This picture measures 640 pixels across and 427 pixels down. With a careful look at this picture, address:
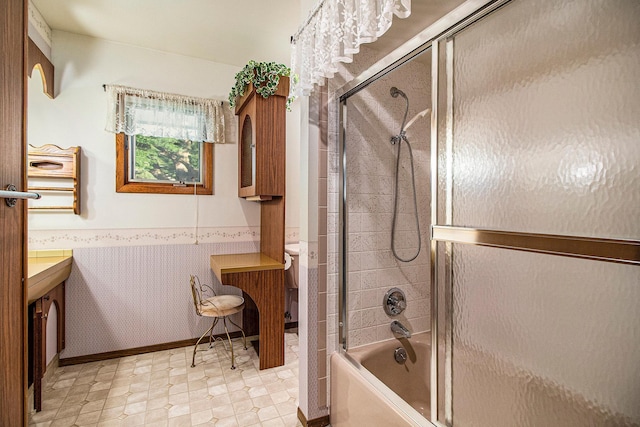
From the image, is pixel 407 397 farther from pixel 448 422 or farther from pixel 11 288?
pixel 11 288

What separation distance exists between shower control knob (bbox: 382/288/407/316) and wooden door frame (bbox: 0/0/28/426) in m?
1.68

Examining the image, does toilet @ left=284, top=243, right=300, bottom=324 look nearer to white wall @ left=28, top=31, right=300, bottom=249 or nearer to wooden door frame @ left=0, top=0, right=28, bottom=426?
white wall @ left=28, top=31, right=300, bottom=249

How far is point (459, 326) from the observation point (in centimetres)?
108

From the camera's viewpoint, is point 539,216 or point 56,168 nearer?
point 539,216

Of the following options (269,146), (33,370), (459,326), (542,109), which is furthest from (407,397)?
(33,370)

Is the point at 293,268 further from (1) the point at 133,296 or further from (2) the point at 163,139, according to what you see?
(2) the point at 163,139

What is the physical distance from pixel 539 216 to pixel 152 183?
2.90 m

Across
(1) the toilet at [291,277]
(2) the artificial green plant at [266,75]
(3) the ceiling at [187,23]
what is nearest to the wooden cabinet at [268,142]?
(2) the artificial green plant at [266,75]

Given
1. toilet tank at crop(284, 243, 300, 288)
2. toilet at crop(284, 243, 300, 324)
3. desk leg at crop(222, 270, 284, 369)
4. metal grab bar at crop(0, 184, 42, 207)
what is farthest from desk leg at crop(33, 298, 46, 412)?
toilet tank at crop(284, 243, 300, 288)

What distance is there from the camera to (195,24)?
2.39 meters

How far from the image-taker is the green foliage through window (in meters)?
2.77

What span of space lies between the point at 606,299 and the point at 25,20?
1974 mm

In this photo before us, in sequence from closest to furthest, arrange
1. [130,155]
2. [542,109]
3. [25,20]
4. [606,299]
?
1. [606,299]
2. [542,109]
3. [25,20]
4. [130,155]

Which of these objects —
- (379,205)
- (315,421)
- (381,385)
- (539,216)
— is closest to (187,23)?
(379,205)
